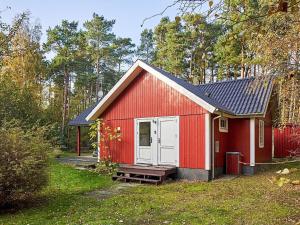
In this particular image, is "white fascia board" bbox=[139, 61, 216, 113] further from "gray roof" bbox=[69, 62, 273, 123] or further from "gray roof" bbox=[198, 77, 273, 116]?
"gray roof" bbox=[198, 77, 273, 116]

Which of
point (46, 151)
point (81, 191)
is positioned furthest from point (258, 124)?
point (46, 151)

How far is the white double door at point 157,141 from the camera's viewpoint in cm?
1384

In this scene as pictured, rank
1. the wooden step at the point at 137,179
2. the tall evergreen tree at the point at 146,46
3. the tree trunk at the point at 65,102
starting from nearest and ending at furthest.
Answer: the wooden step at the point at 137,179 → the tree trunk at the point at 65,102 → the tall evergreen tree at the point at 146,46

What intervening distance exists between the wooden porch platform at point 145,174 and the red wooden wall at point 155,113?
818 millimetres

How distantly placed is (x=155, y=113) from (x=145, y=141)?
4.38 feet

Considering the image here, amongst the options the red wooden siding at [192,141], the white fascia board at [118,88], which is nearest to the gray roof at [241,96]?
the red wooden siding at [192,141]

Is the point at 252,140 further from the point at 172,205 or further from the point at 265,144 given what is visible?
the point at 172,205

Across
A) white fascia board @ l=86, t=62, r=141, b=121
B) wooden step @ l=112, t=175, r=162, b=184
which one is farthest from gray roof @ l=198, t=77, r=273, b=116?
wooden step @ l=112, t=175, r=162, b=184

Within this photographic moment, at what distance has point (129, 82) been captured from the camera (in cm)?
1541

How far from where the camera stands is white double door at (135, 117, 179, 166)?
13.8 m

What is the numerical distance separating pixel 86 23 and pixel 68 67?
5.87 meters

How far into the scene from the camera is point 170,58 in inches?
1310

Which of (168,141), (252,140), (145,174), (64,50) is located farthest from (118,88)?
(64,50)

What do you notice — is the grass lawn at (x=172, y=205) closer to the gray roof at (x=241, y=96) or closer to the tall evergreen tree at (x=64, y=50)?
the gray roof at (x=241, y=96)
